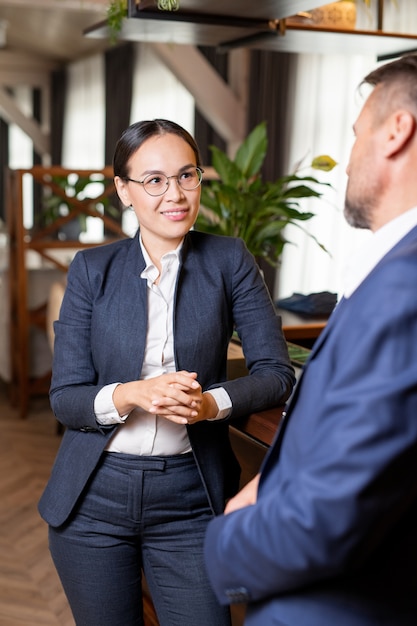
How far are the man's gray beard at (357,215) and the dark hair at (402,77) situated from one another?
0.46 feet

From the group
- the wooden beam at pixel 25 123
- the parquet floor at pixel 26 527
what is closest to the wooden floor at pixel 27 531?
the parquet floor at pixel 26 527

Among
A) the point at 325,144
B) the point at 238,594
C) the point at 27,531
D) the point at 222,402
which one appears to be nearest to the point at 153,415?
the point at 222,402

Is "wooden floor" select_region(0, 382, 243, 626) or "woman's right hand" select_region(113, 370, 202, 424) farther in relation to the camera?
"wooden floor" select_region(0, 382, 243, 626)

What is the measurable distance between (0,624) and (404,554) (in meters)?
2.29

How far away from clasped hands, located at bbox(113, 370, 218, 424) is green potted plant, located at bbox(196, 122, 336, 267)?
1.63 metres

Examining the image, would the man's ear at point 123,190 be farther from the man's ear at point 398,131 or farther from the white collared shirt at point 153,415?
the man's ear at point 398,131

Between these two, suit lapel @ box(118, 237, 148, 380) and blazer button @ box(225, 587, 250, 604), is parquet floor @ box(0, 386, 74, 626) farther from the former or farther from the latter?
blazer button @ box(225, 587, 250, 604)

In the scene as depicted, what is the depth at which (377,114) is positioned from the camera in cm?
100

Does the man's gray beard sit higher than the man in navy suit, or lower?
higher

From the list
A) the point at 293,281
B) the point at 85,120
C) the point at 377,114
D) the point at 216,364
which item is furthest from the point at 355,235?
the point at 85,120

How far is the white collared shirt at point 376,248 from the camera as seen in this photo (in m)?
0.96

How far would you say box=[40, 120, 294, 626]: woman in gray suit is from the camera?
1.62 meters

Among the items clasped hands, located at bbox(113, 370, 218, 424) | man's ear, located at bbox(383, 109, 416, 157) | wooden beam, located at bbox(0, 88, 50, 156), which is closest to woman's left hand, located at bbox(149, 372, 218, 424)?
clasped hands, located at bbox(113, 370, 218, 424)

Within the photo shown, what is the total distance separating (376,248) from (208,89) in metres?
5.26
